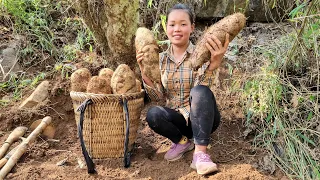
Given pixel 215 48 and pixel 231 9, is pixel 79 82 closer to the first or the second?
pixel 215 48

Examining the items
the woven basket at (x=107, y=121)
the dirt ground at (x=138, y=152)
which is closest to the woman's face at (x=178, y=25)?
the woven basket at (x=107, y=121)

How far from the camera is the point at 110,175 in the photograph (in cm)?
199

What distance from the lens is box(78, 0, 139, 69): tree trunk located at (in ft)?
8.78

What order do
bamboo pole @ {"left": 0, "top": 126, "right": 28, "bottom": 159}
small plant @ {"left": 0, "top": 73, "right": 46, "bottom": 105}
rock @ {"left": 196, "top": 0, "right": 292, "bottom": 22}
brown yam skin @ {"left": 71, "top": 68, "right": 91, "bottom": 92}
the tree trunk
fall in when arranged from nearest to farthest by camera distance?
brown yam skin @ {"left": 71, "top": 68, "right": 91, "bottom": 92} < bamboo pole @ {"left": 0, "top": 126, "right": 28, "bottom": 159} < the tree trunk < small plant @ {"left": 0, "top": 73, "right": 46, "bottom": 105} < rock @ {"left": 196, "top": 0, "right": 292, "bottom": 22}

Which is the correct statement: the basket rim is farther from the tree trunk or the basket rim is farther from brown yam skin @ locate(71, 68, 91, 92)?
the tree trunk

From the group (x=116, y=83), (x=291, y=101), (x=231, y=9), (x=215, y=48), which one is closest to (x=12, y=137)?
(x=116, y=83)

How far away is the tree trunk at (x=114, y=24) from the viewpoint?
8.78 feet

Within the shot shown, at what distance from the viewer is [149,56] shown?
6.86 feet

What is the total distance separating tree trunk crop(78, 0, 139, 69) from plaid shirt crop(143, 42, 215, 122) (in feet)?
2.26

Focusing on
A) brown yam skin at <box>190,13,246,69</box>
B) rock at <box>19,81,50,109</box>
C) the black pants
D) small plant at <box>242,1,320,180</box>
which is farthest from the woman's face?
rock at <box>19,81,50,109</box>

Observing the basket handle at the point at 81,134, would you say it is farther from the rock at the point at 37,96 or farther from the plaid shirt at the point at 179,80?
the rock at the point at 37,96

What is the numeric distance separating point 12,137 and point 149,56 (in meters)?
1.17

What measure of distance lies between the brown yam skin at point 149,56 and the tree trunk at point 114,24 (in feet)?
2.03

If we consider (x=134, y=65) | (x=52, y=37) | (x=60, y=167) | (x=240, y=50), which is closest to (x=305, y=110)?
(x=240, y=50)
